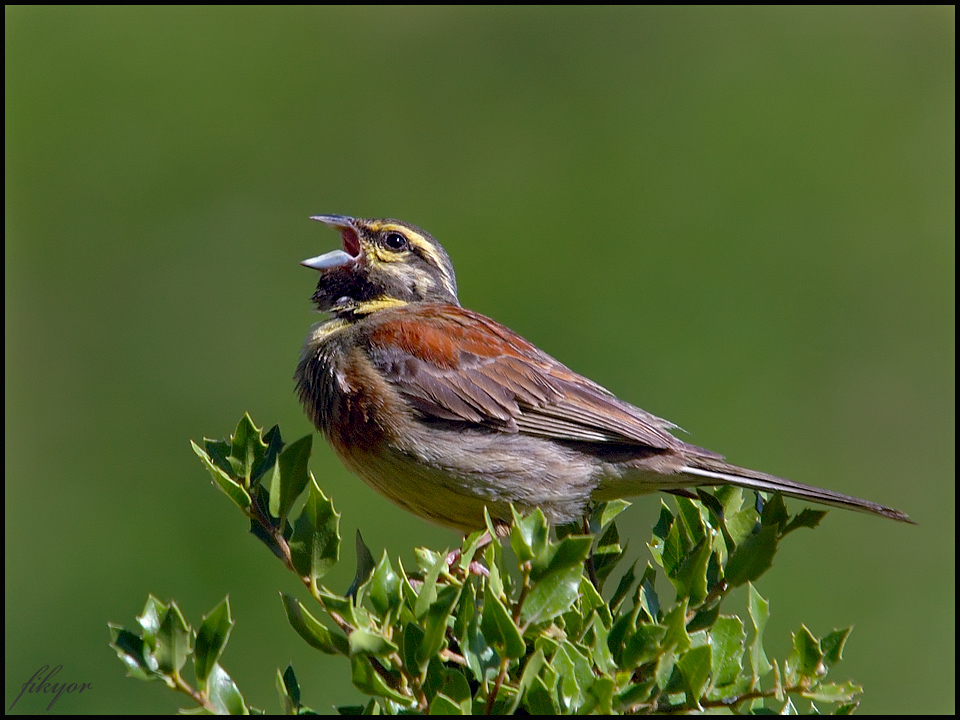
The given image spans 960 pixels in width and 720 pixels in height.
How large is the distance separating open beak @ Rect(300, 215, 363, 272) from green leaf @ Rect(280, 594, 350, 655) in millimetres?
2278

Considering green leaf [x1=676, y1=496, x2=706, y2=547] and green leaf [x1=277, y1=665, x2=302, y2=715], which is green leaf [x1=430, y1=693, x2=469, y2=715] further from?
green leaf [x1=676, y1=496, x2=706, y2=547]

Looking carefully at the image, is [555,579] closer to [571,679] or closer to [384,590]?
[571,679]

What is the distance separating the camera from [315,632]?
261 centimetres

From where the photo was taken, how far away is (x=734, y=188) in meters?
9.16

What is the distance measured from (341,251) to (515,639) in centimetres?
298

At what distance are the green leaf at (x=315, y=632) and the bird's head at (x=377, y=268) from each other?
7.56 feet

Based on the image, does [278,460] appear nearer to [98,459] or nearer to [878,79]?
[98,459]

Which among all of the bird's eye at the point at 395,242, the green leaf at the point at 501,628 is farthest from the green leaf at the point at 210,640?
the bird's eye at the point at 395,242

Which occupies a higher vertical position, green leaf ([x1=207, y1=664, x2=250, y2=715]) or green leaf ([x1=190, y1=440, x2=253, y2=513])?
green leaf ([x1=190, y1=440, x2=253, y2=513])

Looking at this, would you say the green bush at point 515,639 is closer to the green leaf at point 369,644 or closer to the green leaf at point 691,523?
the green leaf at point 369,644

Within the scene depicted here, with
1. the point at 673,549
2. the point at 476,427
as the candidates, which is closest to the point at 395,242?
the point at 476,427

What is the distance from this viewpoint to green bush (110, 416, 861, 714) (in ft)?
7.76

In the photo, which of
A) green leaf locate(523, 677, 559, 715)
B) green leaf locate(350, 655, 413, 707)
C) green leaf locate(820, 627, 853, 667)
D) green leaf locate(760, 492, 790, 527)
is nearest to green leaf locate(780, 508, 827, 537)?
green leaf locate(760, 492, 790, 527)

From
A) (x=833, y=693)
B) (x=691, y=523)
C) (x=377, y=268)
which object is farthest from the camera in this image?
(x=377, y=268)
